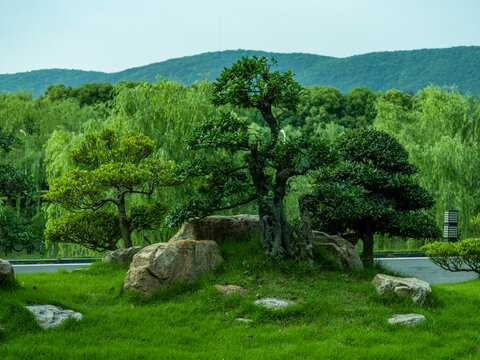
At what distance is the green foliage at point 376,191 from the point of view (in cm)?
1002

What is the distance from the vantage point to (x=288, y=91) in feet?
30.2

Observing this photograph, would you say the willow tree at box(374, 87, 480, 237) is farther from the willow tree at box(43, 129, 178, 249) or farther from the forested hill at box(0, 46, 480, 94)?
the forested hill at box(0, 46, 480, 94)

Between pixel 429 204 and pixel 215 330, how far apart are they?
613 cm

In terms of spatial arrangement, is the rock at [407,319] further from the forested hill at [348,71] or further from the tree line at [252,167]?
the forested hill at [348,71]

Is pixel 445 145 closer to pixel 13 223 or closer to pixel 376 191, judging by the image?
pixel 376 191

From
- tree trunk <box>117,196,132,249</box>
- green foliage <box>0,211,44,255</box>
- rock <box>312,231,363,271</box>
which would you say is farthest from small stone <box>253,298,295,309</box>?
tree trunk <box>117,196,132,249</box>

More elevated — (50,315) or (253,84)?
(253,84)

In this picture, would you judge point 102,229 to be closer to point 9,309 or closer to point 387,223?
point 9,309

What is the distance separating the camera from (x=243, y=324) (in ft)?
22.1

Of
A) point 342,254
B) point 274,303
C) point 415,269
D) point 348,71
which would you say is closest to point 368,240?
point 342,254

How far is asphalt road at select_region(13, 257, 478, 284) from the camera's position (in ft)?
A: 43.1

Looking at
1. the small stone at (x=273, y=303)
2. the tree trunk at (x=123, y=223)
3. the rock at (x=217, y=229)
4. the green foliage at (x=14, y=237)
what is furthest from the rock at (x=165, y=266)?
the tree trunk at (x=123, y=223)

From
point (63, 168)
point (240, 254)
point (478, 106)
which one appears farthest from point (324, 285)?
point (478, 106)

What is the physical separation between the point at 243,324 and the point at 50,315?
106 inches
